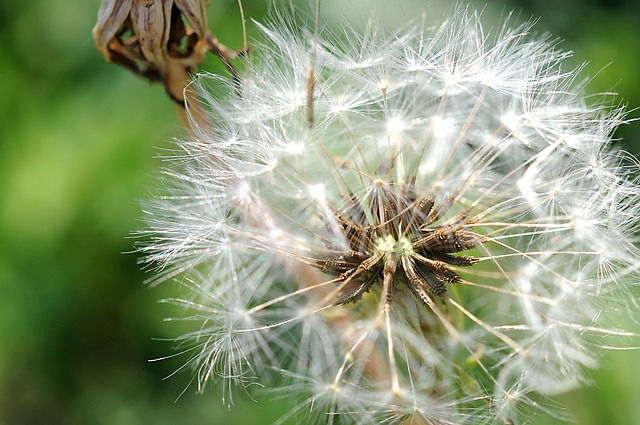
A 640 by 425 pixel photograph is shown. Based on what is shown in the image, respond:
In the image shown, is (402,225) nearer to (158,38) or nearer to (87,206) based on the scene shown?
(158,38)

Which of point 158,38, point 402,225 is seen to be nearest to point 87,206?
point 158,38

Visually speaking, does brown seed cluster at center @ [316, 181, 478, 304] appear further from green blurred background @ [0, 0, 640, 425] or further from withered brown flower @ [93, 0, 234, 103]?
green blurred background @ [0, 0, 640, 425]

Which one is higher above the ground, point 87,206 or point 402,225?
point 87,206

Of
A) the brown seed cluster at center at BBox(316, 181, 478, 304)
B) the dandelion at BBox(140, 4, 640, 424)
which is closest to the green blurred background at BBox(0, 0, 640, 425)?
the dandelion at BBox(140, 4, 640, 424)

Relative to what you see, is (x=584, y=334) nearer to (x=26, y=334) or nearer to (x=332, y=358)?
(x=332, y=358)

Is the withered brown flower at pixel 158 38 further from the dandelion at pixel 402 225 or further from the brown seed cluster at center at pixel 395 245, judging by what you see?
the brown seed cluster at center at pixel 395 245

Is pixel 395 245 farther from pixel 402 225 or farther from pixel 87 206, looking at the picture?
pixel 87 206

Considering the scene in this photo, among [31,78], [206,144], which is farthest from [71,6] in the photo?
[206,144]

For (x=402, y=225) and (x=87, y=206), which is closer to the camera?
(x=402, y=225)
